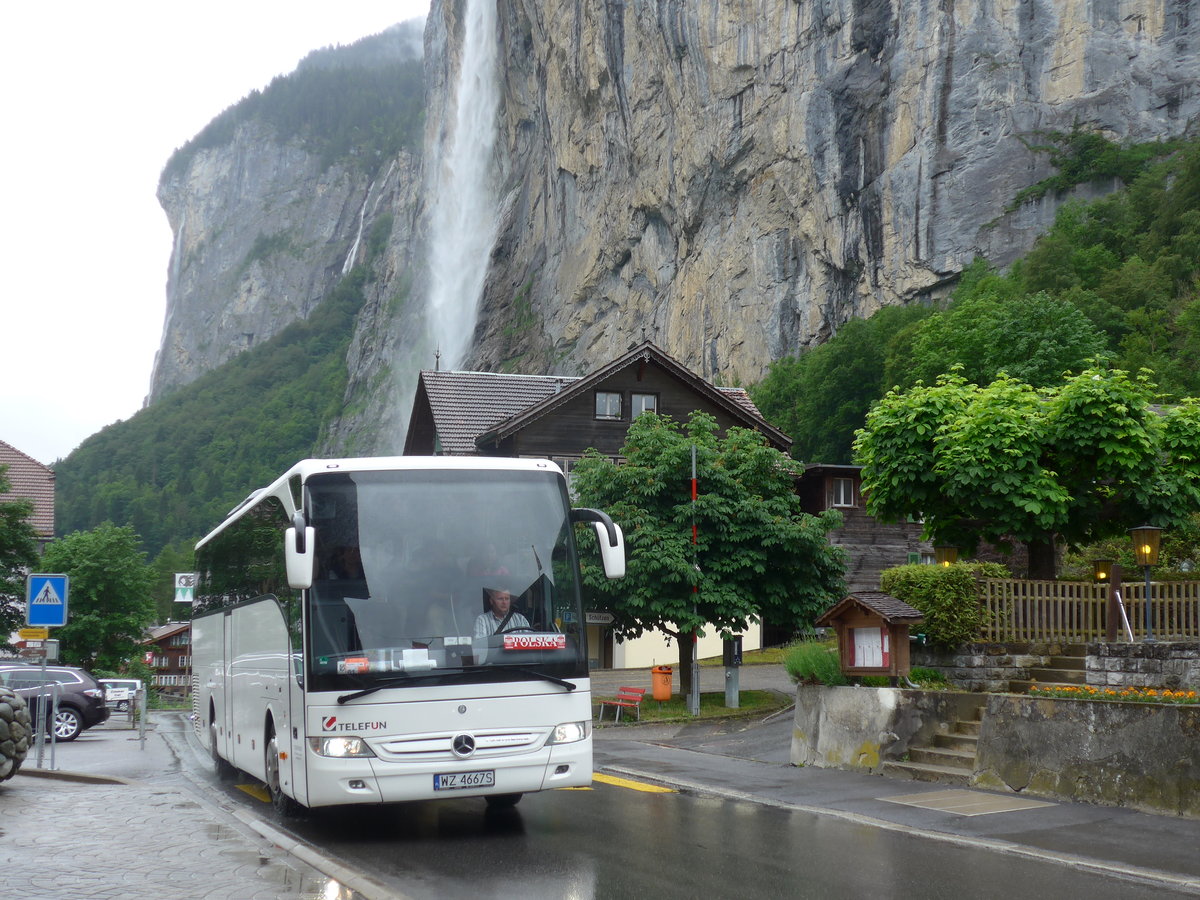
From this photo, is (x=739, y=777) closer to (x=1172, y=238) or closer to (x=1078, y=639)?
(x=1078, y=639)

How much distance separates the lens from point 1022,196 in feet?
215

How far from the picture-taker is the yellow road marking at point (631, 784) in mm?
13535

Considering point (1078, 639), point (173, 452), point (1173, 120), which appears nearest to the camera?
point (1078, 639)

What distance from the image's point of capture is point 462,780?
959 cm

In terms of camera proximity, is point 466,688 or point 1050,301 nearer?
point 466,688

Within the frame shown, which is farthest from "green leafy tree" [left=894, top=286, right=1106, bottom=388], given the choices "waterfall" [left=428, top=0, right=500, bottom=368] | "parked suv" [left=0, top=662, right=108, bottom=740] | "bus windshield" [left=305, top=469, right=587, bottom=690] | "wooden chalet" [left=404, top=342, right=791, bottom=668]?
"waterfall" [left=428, top=0, right=500, bottom=368]

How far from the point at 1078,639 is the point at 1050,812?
202 inches

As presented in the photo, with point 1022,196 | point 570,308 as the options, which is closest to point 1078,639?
point 1022,196

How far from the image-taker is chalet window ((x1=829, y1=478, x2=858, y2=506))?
43.7 metres

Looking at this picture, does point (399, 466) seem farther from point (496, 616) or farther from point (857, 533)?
point (857, 533)

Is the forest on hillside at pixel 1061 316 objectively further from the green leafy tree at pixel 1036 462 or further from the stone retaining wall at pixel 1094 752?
the stone retaining wall at pixel 1094 752

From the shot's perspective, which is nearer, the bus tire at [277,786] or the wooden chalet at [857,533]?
the bus tire at [277,786]

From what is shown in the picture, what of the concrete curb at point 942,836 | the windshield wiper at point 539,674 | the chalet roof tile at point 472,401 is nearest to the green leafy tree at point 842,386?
the chalet roof tile at point 472,401

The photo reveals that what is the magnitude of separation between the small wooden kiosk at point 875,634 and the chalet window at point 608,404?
75.3 feet
